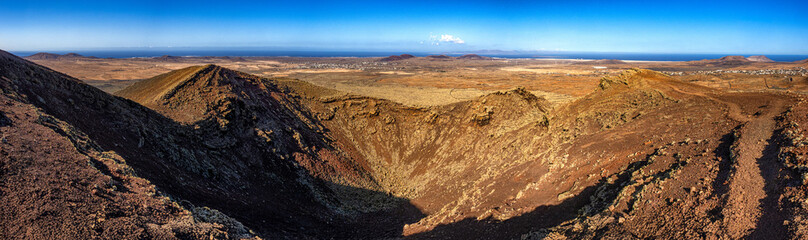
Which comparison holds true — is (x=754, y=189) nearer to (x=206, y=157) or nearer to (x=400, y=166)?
(x=206, y=157)

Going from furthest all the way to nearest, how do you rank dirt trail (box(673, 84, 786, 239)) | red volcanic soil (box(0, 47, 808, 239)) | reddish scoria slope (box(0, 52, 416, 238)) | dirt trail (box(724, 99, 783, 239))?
reddish scoria slope (box(0, 52, 416, 238))
red volcanic soil (box(0, 47, 808, 239))
dirt trail (box(724, 99, 783, 239))
dirt trail (box(673, 84, 786, 239))

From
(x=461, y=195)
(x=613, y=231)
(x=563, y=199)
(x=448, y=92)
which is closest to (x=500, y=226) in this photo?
(x=563, y=199)

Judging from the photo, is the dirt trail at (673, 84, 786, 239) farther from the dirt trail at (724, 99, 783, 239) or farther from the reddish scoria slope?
the reddish scoria slope

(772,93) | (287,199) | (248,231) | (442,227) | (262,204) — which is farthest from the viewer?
(287,199)

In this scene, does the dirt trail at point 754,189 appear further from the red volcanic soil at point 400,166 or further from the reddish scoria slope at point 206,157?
the reddish scoria slope at point 206,157

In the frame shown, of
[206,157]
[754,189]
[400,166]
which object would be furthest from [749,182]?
[400,166]

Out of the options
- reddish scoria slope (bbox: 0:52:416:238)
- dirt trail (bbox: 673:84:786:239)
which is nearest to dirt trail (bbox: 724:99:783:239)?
dirt trail (bbox: 673:84:786:239)

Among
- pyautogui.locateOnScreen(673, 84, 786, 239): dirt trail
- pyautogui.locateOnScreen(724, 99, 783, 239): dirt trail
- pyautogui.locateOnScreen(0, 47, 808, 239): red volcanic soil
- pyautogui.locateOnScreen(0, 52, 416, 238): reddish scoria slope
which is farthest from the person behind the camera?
pyautogui.locateOnScreen(0, 52, 416, 238): reddish scoria slope

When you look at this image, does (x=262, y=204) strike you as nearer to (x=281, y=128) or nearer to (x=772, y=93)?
(x=281, y=128)
